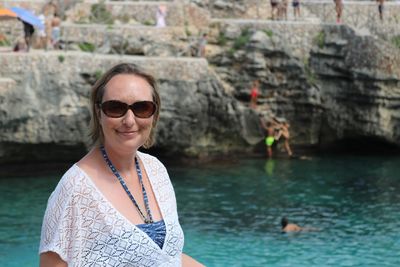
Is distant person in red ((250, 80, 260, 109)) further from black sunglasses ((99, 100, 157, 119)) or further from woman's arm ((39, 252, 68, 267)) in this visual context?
woman's arm ((39, 252, 68, 267))

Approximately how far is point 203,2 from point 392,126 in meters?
6.52

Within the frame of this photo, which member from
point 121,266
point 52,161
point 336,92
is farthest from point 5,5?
point 121,266

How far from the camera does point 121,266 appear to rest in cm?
343

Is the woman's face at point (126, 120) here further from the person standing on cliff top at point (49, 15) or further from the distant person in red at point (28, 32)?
the person standing on cliff top at point (49, 15)

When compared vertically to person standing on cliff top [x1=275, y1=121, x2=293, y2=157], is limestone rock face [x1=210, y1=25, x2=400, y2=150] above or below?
above

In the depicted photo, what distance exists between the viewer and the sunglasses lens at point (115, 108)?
349 centimetres

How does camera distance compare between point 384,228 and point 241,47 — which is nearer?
point 384,228

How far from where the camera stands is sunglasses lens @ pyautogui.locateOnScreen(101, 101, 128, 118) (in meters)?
3.49

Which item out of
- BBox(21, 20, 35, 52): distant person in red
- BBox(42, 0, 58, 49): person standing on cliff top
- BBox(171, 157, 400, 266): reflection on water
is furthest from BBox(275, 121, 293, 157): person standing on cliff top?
BBox(21, 20, 35, 52): distant person in red

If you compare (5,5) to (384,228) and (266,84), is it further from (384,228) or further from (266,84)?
(384,228)

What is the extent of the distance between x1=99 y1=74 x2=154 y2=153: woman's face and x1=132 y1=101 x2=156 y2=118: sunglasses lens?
0.01m

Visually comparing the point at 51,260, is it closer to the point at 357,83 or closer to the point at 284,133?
the point at 284,133

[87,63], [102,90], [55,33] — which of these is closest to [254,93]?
[87,63]

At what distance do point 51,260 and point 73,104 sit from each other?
1887 cm
